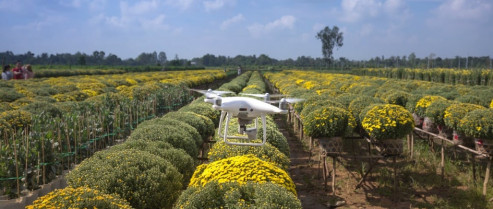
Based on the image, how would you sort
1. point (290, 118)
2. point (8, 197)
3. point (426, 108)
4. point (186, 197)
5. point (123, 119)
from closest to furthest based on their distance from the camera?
1. point (186, 197)
2. point (8, 197)
3. point (426, 108)
4. point (123, 119)
5. point (290, 118)

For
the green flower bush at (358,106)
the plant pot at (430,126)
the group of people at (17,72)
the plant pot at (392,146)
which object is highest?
the group of people at (17,72)

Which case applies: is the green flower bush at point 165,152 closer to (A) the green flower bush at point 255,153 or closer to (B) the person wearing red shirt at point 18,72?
(A) the green flower bush at point 255,153

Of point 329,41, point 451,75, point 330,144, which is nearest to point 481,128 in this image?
point 330,144

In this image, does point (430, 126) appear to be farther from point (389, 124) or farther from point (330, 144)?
point (330, 144)

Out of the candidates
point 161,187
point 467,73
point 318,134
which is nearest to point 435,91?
point 318,134

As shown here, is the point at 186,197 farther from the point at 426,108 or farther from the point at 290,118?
the point at 290,118

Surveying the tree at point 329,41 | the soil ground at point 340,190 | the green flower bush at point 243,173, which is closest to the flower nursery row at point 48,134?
the green flower bush at point 243,173

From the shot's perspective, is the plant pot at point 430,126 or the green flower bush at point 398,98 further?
the green flower bush at point 398,98
